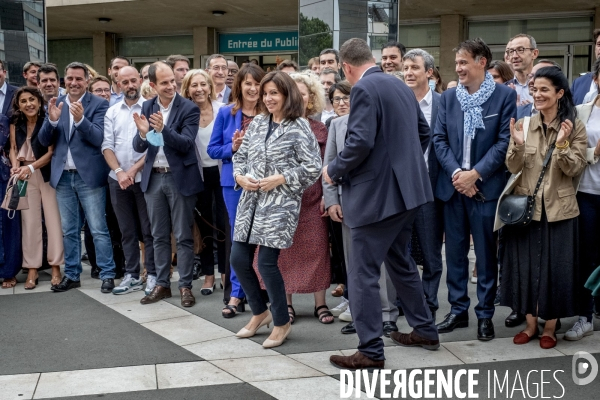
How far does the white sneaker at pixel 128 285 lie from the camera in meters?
7.20

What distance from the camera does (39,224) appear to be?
7781mm

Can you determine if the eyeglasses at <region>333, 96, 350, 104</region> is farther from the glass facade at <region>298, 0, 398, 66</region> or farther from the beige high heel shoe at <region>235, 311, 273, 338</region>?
the glass facade at <region>298, 0, 398, 66</region>

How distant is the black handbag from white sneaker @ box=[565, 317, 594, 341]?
950 mm

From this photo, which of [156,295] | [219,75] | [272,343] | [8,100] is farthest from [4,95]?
[272,343]

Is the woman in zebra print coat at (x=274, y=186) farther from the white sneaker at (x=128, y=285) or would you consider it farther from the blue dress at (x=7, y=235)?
the blue dress at (x=7, y=235)

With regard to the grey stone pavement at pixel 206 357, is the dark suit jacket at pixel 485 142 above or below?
above

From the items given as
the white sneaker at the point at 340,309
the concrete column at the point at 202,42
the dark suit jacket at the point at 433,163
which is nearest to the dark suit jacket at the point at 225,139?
the white sneaker at the point at 340,309

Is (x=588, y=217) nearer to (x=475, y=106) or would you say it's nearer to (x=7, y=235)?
(x=475, y=106)

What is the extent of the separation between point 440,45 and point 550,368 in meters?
13.8

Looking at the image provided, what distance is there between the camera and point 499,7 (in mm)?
16500

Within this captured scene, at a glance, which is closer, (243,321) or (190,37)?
(243,321)

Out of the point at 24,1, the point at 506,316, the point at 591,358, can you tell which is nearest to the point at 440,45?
the point at 24,1

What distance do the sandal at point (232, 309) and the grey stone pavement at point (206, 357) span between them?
7cm

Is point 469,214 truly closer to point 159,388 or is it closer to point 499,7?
point 159,388
